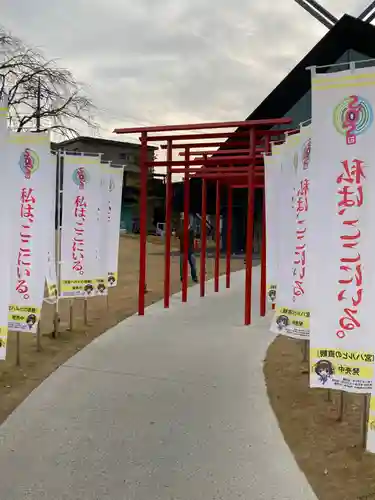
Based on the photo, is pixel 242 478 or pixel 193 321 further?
pixel 193 321

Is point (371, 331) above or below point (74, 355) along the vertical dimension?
above

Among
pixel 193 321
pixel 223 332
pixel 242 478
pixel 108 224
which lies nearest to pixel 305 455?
pixel 242 478

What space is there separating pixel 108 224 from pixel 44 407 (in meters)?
4.88

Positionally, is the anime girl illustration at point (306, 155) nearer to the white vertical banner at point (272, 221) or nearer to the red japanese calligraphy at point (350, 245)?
the red japanese calligraphy at point (350, 245)

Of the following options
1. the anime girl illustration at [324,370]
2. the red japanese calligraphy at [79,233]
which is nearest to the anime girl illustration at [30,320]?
the red japanese calligraphy at [79,233]

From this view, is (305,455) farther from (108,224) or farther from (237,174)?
(237,174)

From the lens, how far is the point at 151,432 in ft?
13.9

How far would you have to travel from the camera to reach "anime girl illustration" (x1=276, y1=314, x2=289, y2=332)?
5.42m

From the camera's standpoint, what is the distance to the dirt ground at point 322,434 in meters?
3.40

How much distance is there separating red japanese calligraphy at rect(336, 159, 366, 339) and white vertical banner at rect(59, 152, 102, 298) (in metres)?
4.70

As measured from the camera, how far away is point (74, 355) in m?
6.60

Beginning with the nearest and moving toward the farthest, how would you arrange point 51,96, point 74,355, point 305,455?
point 305,455
point 74,355
point 51,96

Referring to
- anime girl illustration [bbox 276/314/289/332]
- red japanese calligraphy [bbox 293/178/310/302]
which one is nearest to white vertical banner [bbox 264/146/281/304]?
anime girl illustration [bbox 276/314/289/332]

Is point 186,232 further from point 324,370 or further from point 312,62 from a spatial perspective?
point 312,62
